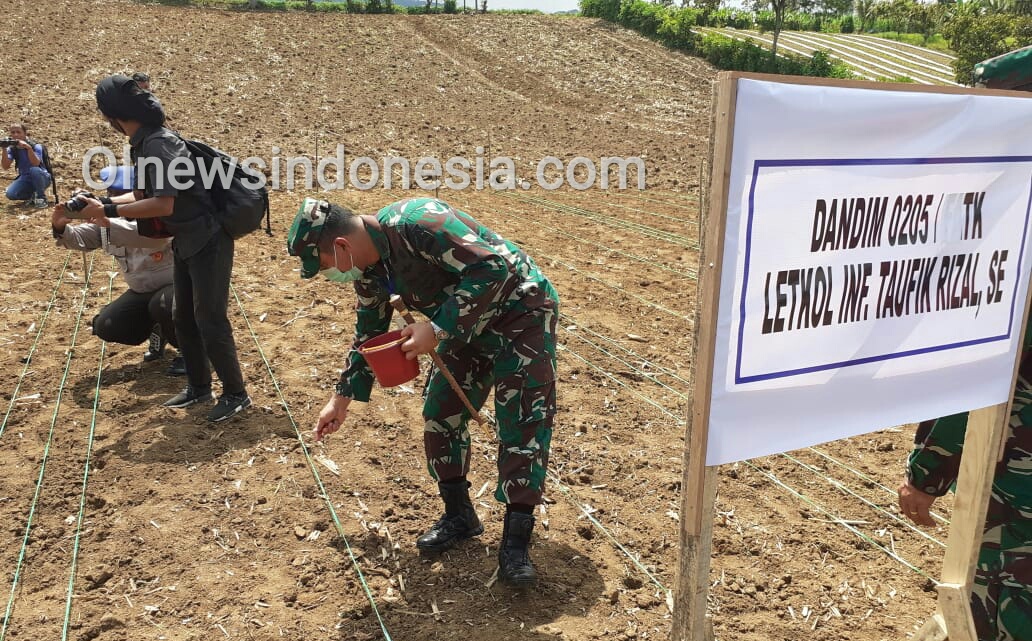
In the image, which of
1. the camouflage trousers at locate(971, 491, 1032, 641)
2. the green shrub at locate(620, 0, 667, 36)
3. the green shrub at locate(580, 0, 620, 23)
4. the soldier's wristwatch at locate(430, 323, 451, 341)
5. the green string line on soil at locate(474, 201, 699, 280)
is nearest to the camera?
the camouflage trousers at locate(971, 491, 1032, 641)

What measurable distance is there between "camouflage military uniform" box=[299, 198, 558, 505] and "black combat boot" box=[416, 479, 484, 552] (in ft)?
0.57

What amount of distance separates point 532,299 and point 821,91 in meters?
1.36

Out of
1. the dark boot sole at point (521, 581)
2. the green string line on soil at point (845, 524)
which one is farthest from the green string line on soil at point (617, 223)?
the dark boot sole at point (521, 581)

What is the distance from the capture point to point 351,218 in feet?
8.32

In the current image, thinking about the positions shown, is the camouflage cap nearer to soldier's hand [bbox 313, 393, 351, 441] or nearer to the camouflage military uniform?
the camouflage military uniform

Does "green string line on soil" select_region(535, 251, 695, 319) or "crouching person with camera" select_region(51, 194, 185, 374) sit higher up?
"crouching person with camera" select_region(51, 194, 185, 374)

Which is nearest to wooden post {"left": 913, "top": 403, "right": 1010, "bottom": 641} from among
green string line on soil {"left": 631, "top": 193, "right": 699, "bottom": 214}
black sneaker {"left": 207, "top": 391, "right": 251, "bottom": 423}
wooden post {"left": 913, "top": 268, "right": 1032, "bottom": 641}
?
wooden post {"left": 913, "top": 268, "right": 1032, "bottom": 641}

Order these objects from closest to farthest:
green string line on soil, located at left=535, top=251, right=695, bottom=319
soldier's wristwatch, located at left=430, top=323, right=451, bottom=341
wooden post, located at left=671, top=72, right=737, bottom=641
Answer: wooden post, located at left=671, top=72, right=737, bottom=641, soldier's wristwatch, located at left=430, top=323, right=451, bottom=341, green string line on soil, located at left=535, top=251, right=695, bottom=319

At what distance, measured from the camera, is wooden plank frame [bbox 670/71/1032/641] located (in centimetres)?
149

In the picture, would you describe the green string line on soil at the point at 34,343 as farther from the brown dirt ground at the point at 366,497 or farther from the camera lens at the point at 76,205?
the camera lens at the point at 76,205

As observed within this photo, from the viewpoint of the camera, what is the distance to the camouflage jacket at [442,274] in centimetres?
247

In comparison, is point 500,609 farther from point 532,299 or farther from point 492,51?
point 492,51

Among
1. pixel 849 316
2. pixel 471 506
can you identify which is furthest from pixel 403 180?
pixel 849 316

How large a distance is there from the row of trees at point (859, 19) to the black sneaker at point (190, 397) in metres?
14.3
